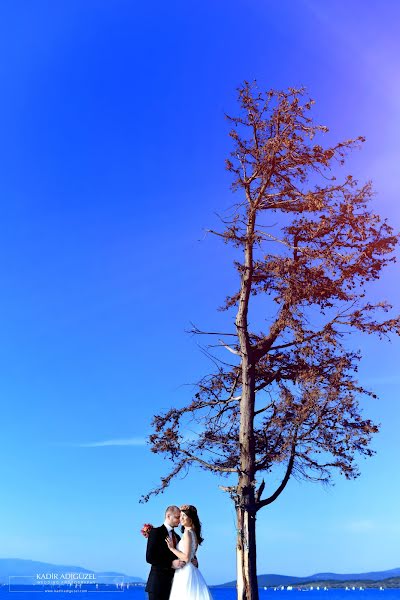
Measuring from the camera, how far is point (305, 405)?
44.9 ft

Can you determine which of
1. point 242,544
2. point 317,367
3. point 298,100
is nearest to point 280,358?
point 317,367

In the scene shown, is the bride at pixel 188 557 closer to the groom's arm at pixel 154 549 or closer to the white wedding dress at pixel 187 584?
the white wedding dress at pixel 187 584

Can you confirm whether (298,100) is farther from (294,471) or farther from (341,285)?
(294,471)

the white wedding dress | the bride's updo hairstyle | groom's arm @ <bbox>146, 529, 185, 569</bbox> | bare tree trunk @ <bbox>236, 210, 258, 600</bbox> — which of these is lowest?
the white wedding dress

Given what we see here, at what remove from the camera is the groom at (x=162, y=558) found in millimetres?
8438

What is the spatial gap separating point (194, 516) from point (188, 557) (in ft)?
1.52

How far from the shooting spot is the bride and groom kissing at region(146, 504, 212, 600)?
8.47m

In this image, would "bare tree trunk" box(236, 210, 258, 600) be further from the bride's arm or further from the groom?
the bride's arm

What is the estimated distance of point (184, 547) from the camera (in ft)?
28.0

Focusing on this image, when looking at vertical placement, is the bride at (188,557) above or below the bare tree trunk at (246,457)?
below

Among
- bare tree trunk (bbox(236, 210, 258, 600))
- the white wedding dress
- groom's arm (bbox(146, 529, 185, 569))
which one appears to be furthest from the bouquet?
bare tree trunk (bbox(236, 210, 258, 600))

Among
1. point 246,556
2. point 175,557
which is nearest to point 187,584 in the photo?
point 175,557

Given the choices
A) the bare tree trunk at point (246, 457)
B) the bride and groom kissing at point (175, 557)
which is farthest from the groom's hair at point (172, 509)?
the bare tree trunk at point (246, 457)

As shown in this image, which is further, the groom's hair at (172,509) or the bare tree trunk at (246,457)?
the bare tree trunk at (246,457)
